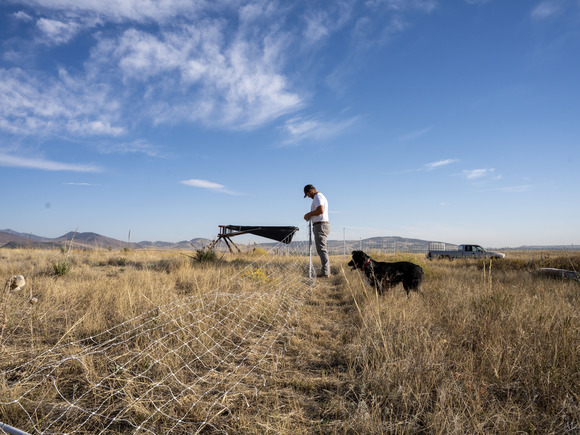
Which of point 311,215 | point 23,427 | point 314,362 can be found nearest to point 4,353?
point 23,427

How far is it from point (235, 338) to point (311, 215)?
148 inches

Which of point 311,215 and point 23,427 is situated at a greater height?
point 311,215

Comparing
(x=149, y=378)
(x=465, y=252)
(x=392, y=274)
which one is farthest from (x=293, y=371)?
(x=465, y=252)

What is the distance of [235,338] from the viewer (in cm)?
317

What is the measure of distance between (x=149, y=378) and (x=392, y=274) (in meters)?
3.64

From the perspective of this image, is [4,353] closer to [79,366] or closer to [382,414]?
[79,366]

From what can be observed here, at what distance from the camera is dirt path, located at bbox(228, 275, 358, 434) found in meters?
1.68

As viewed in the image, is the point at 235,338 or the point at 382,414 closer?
the point at 382,414

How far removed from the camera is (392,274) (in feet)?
15.7

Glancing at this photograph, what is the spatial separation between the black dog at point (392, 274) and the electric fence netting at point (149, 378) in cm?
A: 170

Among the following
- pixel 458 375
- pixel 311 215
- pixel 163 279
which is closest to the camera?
pixel 458 375

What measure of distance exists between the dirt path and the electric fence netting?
0.12 meters

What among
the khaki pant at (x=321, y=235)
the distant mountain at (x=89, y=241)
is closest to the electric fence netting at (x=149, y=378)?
the khaki pant at (x=321, y=235)

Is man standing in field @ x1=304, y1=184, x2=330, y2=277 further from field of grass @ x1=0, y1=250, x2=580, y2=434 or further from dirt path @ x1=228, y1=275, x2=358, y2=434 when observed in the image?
dirt path @ x1=228, y1=275, x2=358, y2=434
